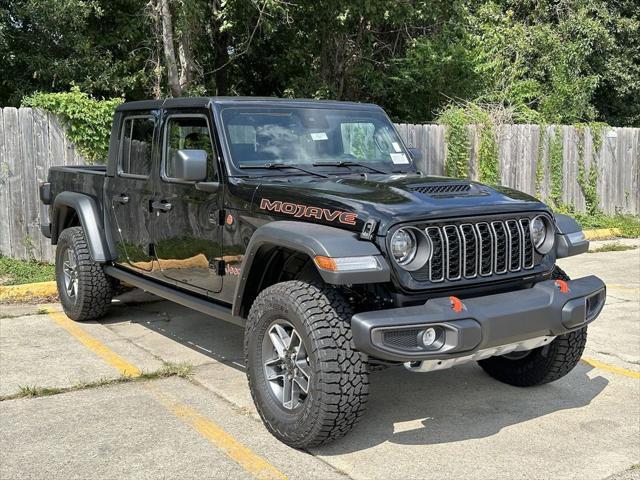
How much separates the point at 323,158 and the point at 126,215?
1.91 meters

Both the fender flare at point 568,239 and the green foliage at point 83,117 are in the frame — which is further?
the green foliage at point 83,117

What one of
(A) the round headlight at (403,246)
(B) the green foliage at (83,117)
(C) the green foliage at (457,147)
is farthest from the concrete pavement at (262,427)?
(C) the green foliage at (457,147)

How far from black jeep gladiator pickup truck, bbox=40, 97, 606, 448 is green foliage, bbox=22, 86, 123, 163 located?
3.15m

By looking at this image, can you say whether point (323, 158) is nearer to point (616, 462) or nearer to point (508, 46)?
point (616, 462)

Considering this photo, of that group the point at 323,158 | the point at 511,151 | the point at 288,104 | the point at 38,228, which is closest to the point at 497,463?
the point at 323,158

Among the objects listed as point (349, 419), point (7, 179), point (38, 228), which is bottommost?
point (349, 419)

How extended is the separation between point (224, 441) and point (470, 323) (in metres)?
1.59

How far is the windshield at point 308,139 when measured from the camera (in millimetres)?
4973

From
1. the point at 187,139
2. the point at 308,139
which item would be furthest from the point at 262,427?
the point at 187,139

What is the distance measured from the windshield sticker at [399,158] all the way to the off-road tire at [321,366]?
1.88 metres

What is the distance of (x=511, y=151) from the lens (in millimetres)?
13570

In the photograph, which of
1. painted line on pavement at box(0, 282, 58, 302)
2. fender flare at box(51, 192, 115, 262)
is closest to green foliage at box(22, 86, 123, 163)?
painted line on pavement at box(0, 282, 58, 302)

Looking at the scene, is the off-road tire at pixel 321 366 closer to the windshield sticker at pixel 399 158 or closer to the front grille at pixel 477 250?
the front grille at pixel 477 250

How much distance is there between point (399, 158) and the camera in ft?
18.4
